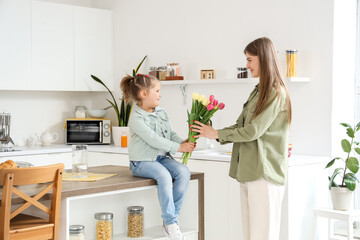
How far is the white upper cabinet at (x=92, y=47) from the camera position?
5.25 meters

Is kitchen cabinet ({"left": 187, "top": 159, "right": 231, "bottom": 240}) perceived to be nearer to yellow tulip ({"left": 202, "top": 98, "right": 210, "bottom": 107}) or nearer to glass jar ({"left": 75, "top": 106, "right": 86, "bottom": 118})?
yellow tulip ({"left": 202, "top": 98, "right": 210, "bottom": 107})

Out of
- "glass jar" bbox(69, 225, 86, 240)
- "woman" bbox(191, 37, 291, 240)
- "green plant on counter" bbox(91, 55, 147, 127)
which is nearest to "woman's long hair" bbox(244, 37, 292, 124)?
"woman" bbox(191, 37, 291, 240)

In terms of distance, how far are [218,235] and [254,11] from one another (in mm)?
1758

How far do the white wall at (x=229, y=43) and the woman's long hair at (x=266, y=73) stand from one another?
122cm

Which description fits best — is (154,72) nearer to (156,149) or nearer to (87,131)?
(87,131)

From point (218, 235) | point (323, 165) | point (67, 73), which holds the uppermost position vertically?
point (67, 73)

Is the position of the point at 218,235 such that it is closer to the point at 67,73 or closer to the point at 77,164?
the point at 77,164

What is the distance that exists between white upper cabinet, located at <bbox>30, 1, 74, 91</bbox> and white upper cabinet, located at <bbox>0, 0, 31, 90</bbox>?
0.07 metres

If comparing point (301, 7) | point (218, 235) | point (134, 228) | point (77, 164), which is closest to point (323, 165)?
point (218, 235)

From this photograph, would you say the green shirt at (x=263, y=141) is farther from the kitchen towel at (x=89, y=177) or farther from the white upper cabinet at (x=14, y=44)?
the white upper cabinet at (x=14, y=44)

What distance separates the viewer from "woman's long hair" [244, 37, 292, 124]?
9.08 feet

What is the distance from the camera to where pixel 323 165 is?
12.6 ft

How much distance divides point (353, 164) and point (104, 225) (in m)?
1.73

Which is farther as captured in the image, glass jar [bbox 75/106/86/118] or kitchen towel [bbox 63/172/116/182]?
glass jar [bbox 75/106/86/118]
